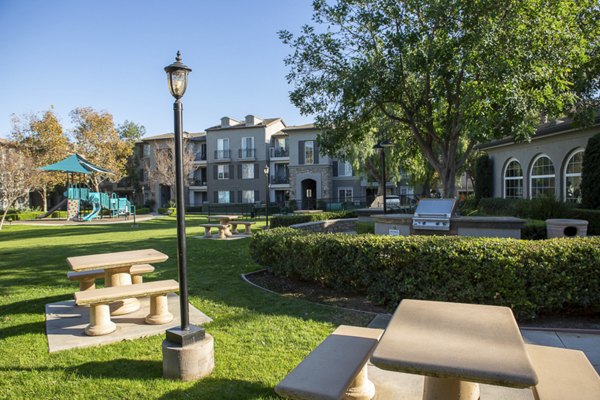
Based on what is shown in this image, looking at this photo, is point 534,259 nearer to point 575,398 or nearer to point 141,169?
point 575,398

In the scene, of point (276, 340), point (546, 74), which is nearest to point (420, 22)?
point (546, 74)

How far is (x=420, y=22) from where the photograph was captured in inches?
461

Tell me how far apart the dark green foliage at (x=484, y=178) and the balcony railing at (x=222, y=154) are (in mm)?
27957

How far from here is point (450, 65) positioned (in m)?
10.8

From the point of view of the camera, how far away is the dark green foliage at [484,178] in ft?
75.7

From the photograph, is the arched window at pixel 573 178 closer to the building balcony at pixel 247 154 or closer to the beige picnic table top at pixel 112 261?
the beige picnic table top at pixel 112 261

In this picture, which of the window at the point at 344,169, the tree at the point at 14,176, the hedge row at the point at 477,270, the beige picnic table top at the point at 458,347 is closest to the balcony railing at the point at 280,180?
the window at the point at 344,169

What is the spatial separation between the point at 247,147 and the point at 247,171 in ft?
8.69

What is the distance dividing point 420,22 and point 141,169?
1791 inches

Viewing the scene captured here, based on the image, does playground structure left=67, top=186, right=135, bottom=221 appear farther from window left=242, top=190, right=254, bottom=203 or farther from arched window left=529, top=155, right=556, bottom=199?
arched window left=529, top=155, right=556, bottom=199

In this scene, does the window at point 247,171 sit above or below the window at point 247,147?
below

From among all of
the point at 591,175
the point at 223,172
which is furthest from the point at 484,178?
the point at 223,172

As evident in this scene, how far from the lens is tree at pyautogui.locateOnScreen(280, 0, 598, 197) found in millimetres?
9977

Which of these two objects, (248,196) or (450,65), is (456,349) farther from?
(248,196)
